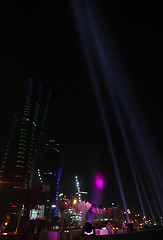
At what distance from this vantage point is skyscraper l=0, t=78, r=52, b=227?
9888cm

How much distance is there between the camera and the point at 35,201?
101 ft

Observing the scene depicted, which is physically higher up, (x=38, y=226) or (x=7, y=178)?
(x=7, y=178)

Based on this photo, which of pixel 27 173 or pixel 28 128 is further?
pixel 28 128

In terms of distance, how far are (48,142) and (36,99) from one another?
4897 centimetres

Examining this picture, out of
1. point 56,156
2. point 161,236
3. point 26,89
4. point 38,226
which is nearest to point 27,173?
point 56,156

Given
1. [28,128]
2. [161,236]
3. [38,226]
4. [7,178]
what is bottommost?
[161,236]

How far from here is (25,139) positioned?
11325 centimetres

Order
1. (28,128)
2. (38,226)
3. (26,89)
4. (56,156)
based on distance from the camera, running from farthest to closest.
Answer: (56,156)
(26,89)
(28,128)
(38,226)

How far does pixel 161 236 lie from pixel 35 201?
908 inches

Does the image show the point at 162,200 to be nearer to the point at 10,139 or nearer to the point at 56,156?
the point at 10,139

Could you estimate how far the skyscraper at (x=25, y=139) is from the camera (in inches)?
3893

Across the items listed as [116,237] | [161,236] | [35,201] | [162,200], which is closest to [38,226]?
[35,201]

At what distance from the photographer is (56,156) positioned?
156 metres

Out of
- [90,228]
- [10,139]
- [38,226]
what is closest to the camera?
[90,228]
